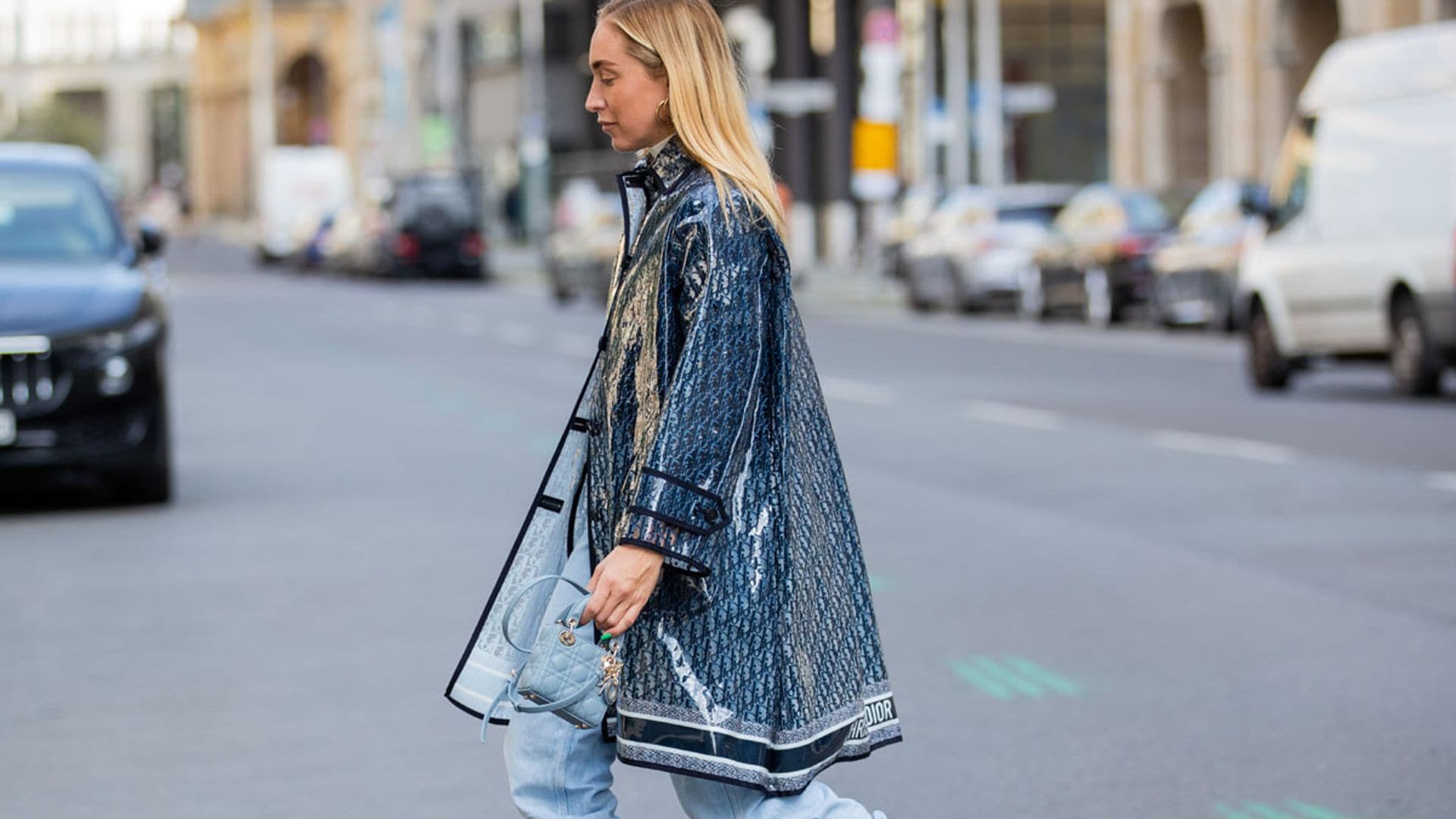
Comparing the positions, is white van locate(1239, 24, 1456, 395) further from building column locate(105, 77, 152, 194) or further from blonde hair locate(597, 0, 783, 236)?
building column locate(105, 77, 152, 194)

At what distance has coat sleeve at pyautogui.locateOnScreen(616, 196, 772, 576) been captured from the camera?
12.0 ft

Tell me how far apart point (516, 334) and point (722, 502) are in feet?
85.3

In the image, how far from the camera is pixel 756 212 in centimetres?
378

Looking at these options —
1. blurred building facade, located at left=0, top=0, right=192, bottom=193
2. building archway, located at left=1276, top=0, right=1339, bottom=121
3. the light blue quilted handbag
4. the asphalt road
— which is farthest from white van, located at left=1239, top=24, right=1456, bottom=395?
blurred building facade, located at left=0, top=0, right=192, bottom=193

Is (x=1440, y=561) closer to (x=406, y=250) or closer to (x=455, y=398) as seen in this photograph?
(x=455, y=398)

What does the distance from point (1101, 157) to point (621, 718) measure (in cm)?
5283

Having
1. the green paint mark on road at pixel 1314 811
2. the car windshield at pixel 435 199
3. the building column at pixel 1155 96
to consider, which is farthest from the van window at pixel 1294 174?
the car windshield at pixel 435 199

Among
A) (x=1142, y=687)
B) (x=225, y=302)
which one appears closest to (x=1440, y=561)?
(x=1142, y=687)

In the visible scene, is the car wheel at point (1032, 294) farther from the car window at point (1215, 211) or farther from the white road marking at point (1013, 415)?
the white road marking at point (1013, 415)

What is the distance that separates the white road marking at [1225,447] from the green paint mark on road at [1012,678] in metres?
6.09

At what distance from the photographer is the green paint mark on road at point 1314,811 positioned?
226 inches

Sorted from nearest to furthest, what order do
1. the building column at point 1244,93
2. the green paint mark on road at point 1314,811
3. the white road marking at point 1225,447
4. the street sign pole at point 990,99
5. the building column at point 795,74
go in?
the green paint mark on road at point 1314,811, the white road marking at point 1225,447, the building column at point 1244,93, the street sign pole at point 990,99, the building column at point 795,74

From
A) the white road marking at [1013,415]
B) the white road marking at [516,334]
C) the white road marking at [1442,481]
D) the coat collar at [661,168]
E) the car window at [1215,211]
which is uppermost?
the car window at [1215,211]

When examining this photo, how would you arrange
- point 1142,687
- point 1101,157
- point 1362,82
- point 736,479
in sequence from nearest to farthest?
point 736,479, point 1142,687, point 1362,82, point 1101,157
